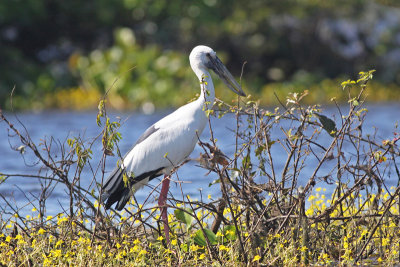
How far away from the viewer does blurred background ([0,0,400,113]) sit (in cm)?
1772

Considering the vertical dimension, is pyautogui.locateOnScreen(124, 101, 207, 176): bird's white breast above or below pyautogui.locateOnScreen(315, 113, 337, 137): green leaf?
above

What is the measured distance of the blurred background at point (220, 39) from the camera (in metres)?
17.7

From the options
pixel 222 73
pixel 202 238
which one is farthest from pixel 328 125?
pixel 222 73

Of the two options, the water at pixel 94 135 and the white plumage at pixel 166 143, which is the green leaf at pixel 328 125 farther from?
the water at pixel 94 135

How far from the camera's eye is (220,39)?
18.8 m

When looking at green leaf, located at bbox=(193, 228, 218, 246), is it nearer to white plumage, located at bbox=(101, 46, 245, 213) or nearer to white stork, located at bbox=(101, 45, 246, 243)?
white stork, located at bbox=(101, 45, 246, 243)

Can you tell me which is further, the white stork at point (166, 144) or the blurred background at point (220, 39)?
the blurred background at point (220, 39)

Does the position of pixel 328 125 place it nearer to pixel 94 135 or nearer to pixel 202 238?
pixel 202 238

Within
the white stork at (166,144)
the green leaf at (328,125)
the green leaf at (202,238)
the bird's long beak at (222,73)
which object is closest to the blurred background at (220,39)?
the bird's long beak at (222,73)

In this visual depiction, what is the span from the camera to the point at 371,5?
19.8 meters

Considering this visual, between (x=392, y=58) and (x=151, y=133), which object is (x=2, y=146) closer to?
(x=151, y=133)

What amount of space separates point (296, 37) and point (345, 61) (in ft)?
4.69

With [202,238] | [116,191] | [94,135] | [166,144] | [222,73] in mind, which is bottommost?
[202,238]

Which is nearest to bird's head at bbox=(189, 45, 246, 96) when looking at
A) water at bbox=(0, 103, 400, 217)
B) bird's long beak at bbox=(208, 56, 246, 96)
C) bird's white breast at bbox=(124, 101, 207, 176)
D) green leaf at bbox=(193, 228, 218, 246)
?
bird's long beak at bbox=(208, 56, 246, 96)
